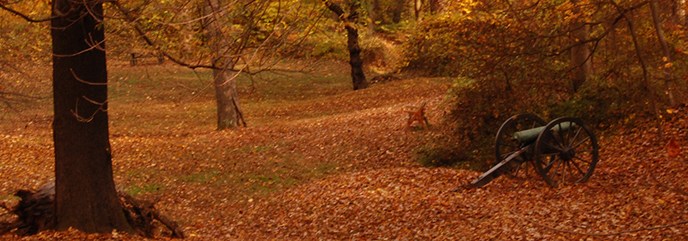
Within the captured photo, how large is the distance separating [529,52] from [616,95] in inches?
134

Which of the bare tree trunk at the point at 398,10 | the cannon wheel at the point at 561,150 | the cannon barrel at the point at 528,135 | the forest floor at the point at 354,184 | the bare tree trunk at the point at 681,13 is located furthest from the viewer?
the bare tree trunk at the point at 398,10

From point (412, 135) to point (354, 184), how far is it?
5742 millimetres

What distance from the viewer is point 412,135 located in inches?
805

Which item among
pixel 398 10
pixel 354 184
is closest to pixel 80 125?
pixel 354 184

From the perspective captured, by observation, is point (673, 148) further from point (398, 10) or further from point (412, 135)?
point (398, 10)

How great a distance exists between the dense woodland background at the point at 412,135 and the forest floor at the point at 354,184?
0.05m

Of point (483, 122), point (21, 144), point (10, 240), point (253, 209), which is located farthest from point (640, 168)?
point (21, 144)

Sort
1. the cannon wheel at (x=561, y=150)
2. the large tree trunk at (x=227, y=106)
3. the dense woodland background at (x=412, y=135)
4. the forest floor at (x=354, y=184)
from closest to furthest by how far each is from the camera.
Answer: the dense woodland background at (x=412, y=135) < the forest floor at (x=354, y=184) < the cannon wheel at (x=561, y=150) < the large tree trunk at (x=227, y=106)

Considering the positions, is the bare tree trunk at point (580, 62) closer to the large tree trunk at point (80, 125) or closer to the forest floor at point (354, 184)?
the forest floor at point (354, 184)

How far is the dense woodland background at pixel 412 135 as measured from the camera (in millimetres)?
10383

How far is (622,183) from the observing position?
13.5 meters

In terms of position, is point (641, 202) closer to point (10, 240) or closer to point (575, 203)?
point (575, 203)

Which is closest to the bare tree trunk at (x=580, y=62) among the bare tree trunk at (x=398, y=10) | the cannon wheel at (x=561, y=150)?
the cannon wheel at (x=561, y=150)

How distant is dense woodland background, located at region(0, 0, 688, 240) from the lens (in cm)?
1038
